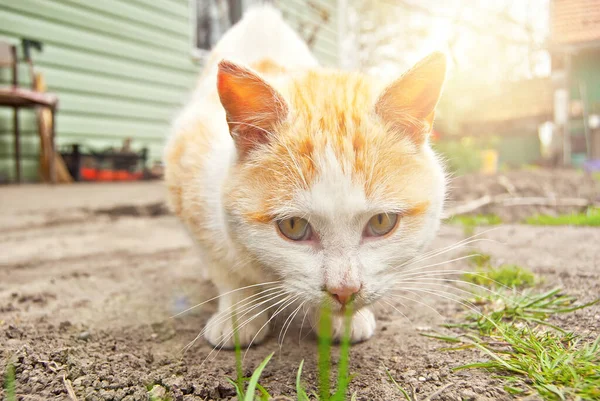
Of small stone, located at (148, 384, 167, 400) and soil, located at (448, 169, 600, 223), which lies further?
soil, located at (448, 169, 600, 223)

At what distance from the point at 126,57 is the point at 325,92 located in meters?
6.02

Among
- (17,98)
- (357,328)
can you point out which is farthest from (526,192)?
(17,98)

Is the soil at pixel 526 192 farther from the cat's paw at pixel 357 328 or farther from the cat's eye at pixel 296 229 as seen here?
the cat's eye at pixel 296 229

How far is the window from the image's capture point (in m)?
7.65

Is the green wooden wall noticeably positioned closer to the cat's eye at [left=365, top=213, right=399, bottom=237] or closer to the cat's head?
the cat's head

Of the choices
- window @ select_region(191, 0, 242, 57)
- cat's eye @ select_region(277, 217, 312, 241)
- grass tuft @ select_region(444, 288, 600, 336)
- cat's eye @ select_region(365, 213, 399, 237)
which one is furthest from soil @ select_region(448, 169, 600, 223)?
window @ select_region(191, 0, 242, 57)

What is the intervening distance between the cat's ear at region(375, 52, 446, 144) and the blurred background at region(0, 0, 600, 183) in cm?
8

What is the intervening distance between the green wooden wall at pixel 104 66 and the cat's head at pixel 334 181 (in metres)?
4.55

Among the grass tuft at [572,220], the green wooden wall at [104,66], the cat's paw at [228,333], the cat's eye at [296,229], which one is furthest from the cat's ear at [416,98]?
the green wooden wall at [104,66]

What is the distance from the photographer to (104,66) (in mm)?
6410

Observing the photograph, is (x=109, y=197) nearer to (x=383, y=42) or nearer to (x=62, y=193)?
(x=62, y=193)

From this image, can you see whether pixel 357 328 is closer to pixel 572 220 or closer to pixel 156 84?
pixel 572 220

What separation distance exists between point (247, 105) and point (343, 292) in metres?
0.64

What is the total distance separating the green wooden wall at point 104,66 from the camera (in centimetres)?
552
